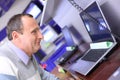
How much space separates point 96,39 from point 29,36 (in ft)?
1.57

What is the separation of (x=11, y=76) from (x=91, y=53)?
1.89 feet

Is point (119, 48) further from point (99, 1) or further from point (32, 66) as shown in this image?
point (32, 66)

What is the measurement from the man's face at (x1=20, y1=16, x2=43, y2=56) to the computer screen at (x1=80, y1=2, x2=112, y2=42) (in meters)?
0.38

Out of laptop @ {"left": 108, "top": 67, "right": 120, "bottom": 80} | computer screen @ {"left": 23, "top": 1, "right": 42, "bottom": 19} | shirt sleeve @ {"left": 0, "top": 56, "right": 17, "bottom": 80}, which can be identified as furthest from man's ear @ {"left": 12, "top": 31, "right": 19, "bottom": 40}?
computer screen @ {"left": 23, "top": 1, "right": 42, "bottom": 19}

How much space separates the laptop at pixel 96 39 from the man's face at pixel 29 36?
313mm

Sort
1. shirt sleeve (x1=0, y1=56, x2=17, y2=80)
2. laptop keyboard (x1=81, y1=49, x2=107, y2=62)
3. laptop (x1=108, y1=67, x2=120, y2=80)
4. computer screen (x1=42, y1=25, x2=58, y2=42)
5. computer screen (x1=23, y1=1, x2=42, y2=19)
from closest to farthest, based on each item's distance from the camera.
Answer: laptop (x1=108, y1=67, x2=120, y2=80) → shirt sleeve (x1=0, y1=56, x2=17, y2=80) → laptop keyboard (x1=81, y1=49, x2=107, y2=62) → computer screen (x1=42, y1=25, x2=58, y2=42) → computer screen (x1=23, y1=1, x2=42, y2=19)

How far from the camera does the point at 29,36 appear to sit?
179 cm

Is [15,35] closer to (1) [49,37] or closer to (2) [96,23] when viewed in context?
(2) [96,23]

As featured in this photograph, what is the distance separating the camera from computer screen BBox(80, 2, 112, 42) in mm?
1728

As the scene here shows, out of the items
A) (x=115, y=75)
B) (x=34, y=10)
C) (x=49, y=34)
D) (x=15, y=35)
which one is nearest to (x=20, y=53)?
(x=15, y=35)

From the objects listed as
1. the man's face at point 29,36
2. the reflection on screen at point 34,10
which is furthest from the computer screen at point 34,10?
the man's face at point 29,36

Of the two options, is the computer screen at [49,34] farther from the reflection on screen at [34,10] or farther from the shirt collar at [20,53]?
the shirt collar at [20,53]

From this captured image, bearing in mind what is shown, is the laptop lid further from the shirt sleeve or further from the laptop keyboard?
the shirt sleeve

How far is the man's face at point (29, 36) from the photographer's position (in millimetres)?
1789
